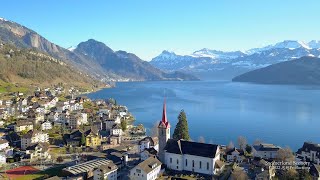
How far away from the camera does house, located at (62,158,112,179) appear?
30172mm

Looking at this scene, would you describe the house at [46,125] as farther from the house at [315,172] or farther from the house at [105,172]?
the house at [315,172]

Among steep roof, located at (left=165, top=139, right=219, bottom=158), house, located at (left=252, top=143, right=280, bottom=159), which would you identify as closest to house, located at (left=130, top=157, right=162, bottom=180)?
steep roof, located at (left=165, top=139, right=219, bottom=158)

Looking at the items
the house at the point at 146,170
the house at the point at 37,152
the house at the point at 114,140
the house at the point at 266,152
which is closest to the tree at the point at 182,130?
the house at the point at 114,140

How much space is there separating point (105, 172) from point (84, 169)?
108 inches

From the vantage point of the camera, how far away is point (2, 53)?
124 meters

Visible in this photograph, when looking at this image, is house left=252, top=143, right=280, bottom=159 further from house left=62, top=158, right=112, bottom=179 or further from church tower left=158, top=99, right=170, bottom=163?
house left=62, top=158, right=112, bottom=179

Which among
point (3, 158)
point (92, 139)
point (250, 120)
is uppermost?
point (92, 139)

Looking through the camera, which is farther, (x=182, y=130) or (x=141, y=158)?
(x=182, y=130)

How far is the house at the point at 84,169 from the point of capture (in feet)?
99.0

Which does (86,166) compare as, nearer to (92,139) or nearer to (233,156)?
(92,139)

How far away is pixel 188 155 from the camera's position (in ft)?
105

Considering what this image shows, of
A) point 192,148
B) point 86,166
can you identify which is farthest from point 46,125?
point 192,148

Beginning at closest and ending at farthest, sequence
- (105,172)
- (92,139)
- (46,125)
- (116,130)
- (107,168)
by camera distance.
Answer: (105,172), (107,168), (92,139), (116,130), (46,125)

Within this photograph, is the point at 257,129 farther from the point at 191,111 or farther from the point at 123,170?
the point at 123,170
